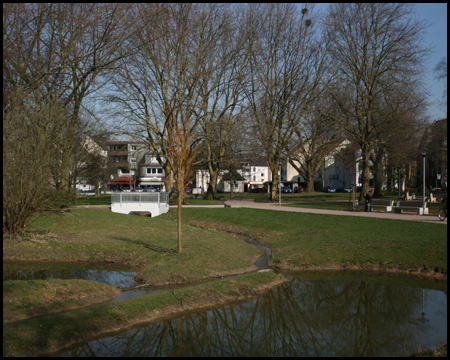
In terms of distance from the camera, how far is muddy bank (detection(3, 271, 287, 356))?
812 cm

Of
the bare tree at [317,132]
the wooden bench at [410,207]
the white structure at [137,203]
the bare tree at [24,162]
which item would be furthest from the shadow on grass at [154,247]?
the bare tree at [317,132]

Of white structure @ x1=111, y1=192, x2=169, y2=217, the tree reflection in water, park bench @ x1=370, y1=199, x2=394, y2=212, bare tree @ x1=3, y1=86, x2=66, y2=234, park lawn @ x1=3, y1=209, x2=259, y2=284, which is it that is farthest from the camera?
white structure @ x1=111, y1=192, x2=169, y2=217

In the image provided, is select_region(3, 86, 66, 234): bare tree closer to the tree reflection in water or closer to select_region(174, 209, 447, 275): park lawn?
select_region(174, 209, 447, 275): park lawn

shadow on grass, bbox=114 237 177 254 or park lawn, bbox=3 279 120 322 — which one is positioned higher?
shadow on grass, bbox=114 237 177 254

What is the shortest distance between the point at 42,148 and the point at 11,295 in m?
8.46

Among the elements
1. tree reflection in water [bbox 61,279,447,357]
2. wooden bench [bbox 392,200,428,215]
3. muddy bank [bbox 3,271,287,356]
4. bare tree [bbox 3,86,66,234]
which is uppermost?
bare tree [bbox 3,86,66,234]

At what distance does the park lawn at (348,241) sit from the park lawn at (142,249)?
1.88m

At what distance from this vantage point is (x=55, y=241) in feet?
60.8

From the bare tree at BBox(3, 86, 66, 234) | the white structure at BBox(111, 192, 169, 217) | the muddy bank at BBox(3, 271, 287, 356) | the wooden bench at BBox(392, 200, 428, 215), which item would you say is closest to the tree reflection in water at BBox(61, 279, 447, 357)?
the muddy bank at BBox(3, 271, 287, 356)

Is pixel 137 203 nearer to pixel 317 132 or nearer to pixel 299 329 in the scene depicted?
pixel 317 132

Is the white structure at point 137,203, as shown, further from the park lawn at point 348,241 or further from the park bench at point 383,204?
the park bench at point 383,204

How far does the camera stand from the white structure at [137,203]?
33250 millimetres

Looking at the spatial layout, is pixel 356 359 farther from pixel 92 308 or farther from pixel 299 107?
pixel 299 107

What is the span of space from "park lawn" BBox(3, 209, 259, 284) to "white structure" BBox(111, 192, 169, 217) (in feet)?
31.4
